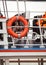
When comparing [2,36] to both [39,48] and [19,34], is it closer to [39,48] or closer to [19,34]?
[19,34]

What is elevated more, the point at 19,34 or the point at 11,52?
the point at 19,34

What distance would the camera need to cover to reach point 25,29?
4.44 ft

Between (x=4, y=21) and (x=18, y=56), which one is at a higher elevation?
(x=4, y=21)

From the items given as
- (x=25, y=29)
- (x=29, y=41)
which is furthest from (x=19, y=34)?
(x=29, y=41)

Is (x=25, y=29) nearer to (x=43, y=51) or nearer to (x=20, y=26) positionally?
(x=20, y=26)

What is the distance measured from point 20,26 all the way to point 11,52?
0.21 meters

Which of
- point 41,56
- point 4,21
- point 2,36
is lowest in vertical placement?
point 41,56

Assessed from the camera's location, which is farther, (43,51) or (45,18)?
(45,18)

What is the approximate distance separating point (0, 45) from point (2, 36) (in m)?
0.09

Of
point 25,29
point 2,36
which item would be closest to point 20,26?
point 25,29

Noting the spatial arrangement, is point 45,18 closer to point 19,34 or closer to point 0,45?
point 19,34

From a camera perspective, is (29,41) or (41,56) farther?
(29,41)

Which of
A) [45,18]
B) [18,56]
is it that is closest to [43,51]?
[18,56]

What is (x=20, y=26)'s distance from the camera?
137 centimetres
